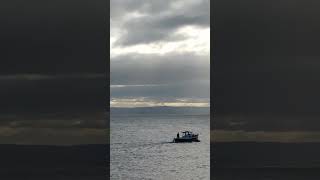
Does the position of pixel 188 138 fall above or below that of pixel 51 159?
below

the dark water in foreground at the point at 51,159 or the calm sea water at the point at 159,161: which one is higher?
the dark water in foreground at the point at 51,159

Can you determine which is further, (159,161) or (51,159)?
(159,161)
